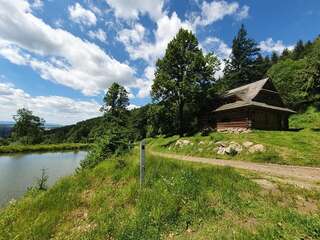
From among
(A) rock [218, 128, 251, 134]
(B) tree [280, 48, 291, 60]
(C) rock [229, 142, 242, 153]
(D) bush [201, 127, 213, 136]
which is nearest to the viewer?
(C) rock [229, 142, 242, 153]

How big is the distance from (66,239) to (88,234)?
56cm

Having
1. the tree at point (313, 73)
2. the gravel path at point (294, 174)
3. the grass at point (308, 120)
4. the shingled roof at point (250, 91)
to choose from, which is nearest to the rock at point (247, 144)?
the gravel path at point (294, 174)

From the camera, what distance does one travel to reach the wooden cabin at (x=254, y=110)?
25.5m

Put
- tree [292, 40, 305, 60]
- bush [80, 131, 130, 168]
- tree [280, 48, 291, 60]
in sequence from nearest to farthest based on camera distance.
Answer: bush [80, 131, 130, 168] → tree [292, 40, 305, 60] → tree [280, 48, 291, 60]

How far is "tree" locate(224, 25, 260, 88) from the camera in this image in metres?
53.9

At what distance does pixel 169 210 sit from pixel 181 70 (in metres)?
29.5

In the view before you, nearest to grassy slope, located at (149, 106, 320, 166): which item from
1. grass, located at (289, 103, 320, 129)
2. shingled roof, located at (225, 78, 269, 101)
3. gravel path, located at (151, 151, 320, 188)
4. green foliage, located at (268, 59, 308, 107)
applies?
gravel path, located at (151, 151, 320, 188)

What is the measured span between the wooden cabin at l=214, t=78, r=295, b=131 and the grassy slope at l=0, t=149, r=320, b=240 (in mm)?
18859

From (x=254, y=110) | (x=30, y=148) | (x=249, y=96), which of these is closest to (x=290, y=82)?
(x=249, y=96)

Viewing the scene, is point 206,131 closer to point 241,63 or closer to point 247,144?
point 247,144

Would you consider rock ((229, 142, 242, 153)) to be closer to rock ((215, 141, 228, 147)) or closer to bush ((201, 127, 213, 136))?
rock ((215, 141, 228, 147))

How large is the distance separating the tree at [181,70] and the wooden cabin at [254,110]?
461 centimetres

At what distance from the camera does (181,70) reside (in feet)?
109

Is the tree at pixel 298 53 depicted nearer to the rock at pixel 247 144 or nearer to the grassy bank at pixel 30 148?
the rock at pixel 247 144
